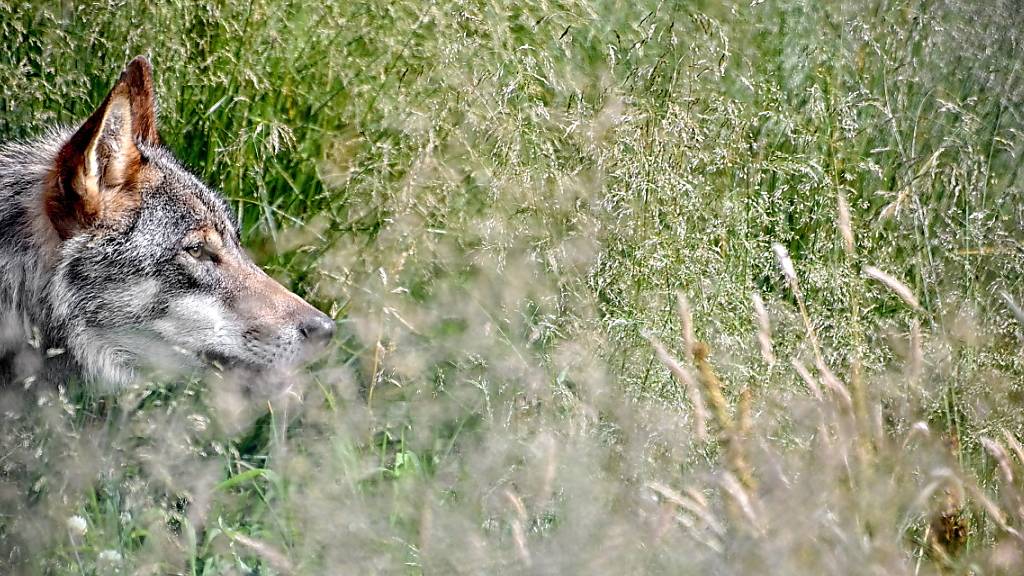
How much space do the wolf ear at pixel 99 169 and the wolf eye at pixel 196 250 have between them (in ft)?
0.72

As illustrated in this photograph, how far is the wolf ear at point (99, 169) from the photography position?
128 inches

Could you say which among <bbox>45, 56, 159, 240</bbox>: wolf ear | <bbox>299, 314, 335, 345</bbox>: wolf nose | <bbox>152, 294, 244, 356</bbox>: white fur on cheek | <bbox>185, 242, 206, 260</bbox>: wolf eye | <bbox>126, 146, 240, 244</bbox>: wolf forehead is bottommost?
<bbox>152, 294, 244, 356</bbox>: white fur on cheek

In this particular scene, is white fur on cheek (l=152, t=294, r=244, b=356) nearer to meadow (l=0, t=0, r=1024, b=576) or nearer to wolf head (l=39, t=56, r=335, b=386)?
wolf head (l=39, t=56, r=335, b=386)

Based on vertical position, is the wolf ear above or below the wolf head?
above

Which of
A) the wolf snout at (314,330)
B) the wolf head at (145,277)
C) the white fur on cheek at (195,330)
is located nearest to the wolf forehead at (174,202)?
the wolf head at (145,277)

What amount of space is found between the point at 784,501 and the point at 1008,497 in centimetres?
60

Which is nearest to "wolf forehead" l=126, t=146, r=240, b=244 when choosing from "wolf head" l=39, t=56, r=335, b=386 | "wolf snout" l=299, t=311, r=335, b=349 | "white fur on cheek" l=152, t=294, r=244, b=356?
"wolf head" l=39, t=56, r=335, b=386

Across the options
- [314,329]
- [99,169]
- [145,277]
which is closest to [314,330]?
[314,329]

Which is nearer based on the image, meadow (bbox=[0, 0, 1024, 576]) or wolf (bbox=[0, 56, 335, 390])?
meadow (bbox=[0, 0, 1024, 576])

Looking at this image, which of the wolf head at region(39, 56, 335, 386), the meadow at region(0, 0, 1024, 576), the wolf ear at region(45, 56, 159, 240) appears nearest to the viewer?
the meadow at region(0, 0, 1024, 576)

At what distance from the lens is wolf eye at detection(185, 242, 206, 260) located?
366cm

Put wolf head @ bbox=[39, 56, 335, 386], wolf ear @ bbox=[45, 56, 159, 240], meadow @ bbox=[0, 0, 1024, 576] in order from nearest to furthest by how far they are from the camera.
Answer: meadow @ bbox=[0, 0, 1024, 576] → wolf ear @ bbox=[45, 56, 159, 240] → wolf head @ bbox=[39, 56, 335, 386]

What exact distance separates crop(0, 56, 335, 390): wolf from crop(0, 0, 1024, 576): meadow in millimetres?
161

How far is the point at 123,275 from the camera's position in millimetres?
3502
